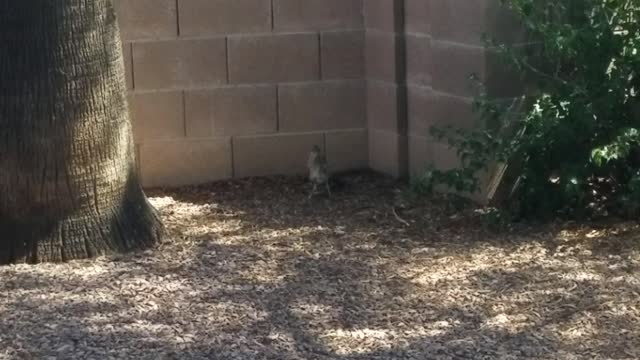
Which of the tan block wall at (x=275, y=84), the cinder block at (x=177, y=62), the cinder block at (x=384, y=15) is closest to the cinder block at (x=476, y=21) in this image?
the tan block wall at (x=275, y=84)

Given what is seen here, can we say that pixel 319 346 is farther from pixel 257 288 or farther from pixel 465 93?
pixel 465 93

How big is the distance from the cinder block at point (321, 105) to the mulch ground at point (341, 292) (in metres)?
0.96

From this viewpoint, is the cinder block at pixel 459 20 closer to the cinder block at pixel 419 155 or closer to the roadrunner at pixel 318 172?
the cinder block at pixel 419 155

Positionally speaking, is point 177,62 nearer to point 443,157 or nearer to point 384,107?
point 384,107

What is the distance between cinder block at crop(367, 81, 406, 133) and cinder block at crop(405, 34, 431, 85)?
15cm

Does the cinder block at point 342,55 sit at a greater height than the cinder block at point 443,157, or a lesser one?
greater

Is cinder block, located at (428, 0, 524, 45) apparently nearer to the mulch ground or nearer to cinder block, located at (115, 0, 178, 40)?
the mulch ground

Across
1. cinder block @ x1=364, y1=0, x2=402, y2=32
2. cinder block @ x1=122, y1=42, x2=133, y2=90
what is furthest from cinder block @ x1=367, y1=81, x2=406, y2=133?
cinder block @ x1=122, y1=42, x2=133, y2=90

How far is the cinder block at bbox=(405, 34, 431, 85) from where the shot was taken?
8.60 metres

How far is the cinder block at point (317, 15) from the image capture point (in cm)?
891

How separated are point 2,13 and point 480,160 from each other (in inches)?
103

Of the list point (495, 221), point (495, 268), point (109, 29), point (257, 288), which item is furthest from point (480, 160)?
point (109, 29)

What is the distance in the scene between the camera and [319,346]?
598cm

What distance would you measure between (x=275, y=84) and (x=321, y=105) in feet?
1.10
